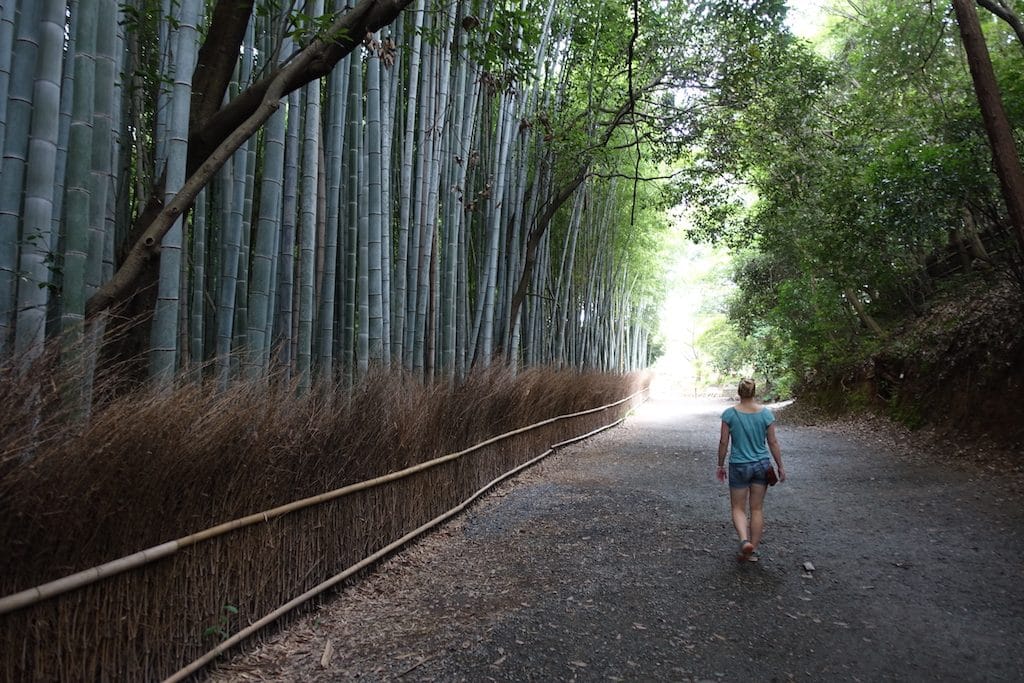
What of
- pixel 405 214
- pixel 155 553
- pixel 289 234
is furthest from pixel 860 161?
pixel 155 553

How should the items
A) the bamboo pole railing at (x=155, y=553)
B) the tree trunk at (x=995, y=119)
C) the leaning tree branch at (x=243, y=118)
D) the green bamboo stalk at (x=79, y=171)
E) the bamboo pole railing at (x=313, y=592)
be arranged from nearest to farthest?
the bamboo pole railing at (x=155, y=553) < the bamboo pole railing at (x=313, y=592) < the green bamboo stalk at (x=79, y=171) < the leaning tree branch at (x=243, y=118) < the tree trunk at (x=995, y=119)

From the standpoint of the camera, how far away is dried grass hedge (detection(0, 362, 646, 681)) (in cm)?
161

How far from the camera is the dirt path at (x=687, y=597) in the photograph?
2.32 meters

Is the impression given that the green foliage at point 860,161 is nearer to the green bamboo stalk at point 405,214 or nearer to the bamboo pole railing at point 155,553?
the green bamboo stalk at point 405,214

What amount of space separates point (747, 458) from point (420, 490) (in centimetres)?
179

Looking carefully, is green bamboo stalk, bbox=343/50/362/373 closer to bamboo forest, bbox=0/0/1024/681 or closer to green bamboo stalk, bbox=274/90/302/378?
bamboo forest, bbox=0/0/1024/681

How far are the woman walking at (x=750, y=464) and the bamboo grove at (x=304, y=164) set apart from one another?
2.03 metres

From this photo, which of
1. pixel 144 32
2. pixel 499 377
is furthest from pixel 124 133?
pixel 499 377

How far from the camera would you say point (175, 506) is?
2127 mm

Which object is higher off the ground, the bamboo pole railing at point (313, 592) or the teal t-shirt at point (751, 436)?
the teal t-shirt at point (751, 436)

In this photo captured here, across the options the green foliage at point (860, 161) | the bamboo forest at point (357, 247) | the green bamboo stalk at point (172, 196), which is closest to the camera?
the bamboo forest at point (357, 247)

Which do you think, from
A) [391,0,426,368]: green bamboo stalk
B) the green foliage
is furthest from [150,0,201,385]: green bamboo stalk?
the green foliage

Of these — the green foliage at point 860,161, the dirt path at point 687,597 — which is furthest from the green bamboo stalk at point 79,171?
the green foliage at point 860,161

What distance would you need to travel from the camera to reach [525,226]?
8016 millimetres
